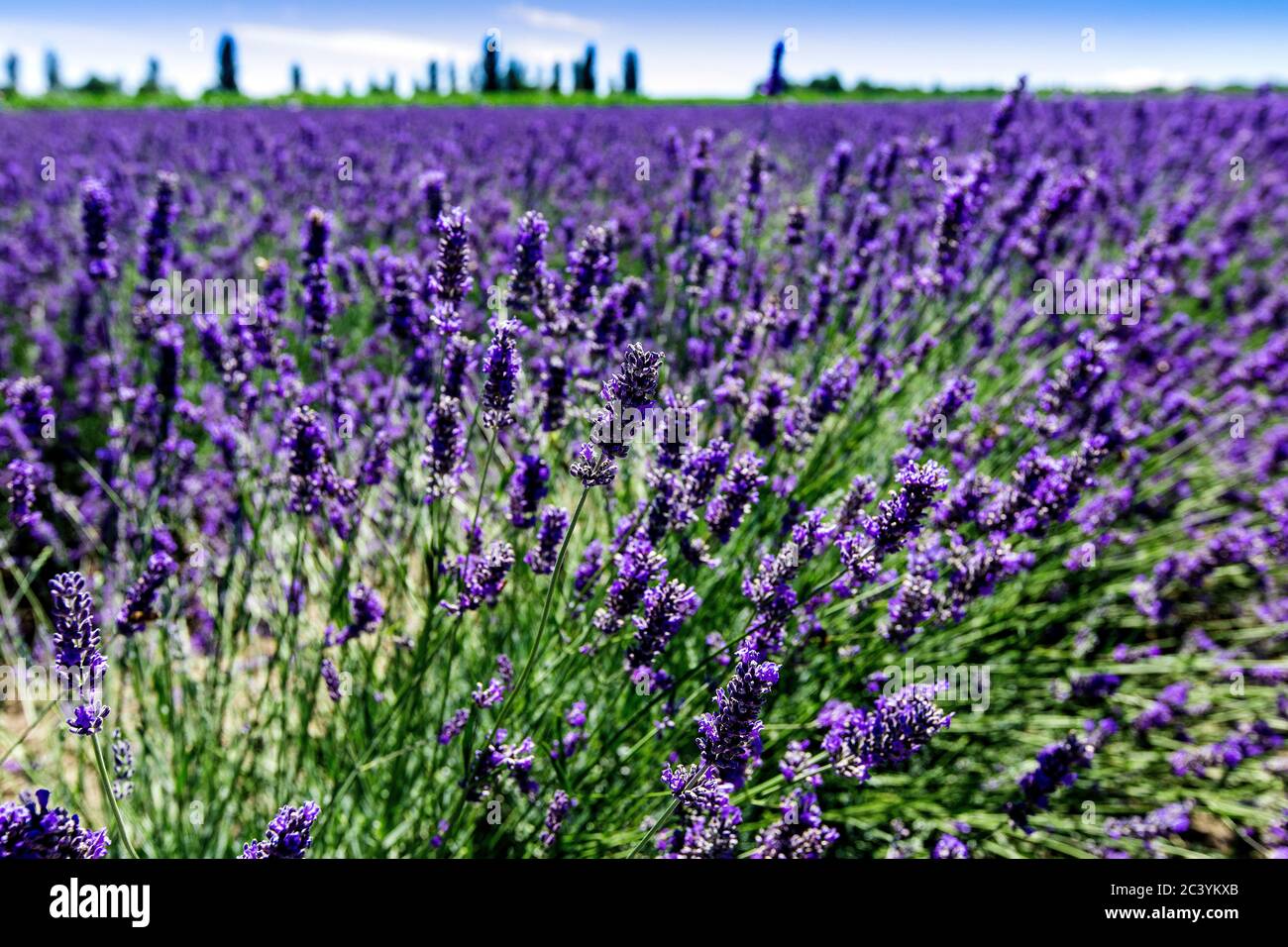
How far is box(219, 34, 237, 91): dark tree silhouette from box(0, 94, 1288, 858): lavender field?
44102 mm

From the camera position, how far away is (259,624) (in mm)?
3193

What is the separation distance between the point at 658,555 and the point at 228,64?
5088cm

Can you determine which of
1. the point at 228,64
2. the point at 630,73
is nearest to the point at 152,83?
the point at 228,64

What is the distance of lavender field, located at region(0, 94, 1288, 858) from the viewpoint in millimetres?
1550

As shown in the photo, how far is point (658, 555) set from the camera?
149 centimetres

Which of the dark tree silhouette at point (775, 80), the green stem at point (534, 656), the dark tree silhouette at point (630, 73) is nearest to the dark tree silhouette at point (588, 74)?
the dark tree silhouette at point (630, 73)

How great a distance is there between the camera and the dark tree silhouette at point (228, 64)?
38500 mm

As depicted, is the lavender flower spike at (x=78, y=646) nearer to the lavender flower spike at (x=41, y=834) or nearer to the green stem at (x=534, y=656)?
the lavender flower spike at (x=41, y=834)

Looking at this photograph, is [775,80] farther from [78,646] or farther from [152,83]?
[152,83]

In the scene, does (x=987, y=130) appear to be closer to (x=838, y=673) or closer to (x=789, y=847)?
(x=838, y=673)

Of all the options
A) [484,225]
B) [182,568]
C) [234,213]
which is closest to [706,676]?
[182,568]

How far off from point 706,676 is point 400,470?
117 centimetres

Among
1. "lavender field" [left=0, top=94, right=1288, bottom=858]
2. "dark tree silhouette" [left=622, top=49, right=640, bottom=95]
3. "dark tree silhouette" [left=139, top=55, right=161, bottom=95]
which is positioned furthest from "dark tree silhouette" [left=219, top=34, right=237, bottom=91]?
"lavender field" [left=0, top=94, right=1288, bottom=858]

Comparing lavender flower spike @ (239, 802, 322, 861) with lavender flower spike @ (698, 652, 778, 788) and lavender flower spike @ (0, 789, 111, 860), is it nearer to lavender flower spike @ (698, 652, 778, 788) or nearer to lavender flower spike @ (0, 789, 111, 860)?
lavender flower spike @ (0, 789, 111, 860)
